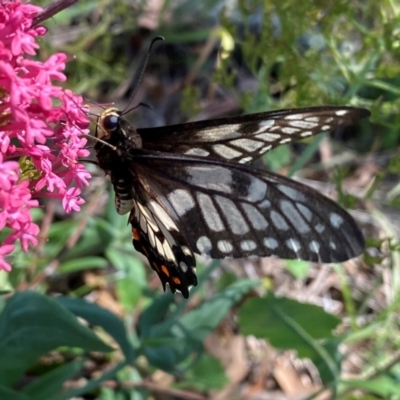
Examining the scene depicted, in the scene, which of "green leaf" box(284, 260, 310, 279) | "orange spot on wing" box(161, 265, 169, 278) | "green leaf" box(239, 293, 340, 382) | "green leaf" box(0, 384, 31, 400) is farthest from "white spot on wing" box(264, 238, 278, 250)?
"green leaf" box(284, 260, 310, 279)

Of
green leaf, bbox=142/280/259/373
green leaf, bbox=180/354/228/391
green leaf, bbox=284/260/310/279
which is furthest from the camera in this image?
green leaf, bbox=284/260/310/279

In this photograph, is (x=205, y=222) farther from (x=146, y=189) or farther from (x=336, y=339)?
(x=336, y=339)

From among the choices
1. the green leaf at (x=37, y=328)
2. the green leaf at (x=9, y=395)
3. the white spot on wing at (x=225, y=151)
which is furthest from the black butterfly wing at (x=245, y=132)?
the green leaf at (x=9, y=395)

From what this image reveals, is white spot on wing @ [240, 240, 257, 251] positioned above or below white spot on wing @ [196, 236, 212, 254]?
below

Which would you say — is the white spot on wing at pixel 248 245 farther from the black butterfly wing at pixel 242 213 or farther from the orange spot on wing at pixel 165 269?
the orange spot on wing at pixel 165 269

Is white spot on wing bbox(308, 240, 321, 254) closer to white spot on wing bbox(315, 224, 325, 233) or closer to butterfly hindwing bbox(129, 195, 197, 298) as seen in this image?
white spot on wing bbox(315, 224, 325, 233)

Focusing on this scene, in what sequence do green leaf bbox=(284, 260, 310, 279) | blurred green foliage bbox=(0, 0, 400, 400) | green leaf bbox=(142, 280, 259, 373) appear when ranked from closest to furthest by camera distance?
blurred green foliage bbox=(0, 0, 400, 400)
green leaf bbox=(142, 280, 259, 373)
green leaf bbox=(284, 260, 310, 279)
